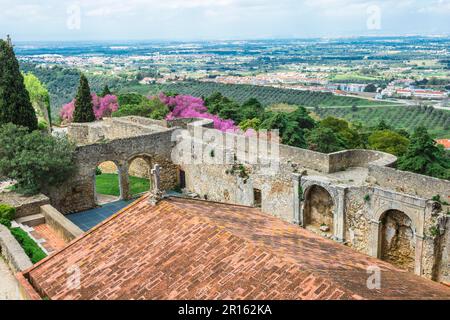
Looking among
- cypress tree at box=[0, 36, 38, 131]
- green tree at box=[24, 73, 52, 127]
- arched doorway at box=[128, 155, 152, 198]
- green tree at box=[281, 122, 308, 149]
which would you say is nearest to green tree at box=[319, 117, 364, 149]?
green tree at box=[281, 122, 308, 149]

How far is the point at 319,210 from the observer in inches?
738

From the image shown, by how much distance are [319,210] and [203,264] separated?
1171 centimetres

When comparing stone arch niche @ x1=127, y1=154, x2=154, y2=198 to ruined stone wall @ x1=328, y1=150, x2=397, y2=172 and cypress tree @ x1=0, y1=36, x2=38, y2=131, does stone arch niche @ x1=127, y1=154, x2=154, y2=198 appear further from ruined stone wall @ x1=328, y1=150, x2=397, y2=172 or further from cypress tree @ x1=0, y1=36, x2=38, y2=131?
ruined stone wall @ x1=328, y1=150, x2=397, y2=172

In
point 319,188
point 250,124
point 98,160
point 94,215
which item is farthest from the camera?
point 250,124

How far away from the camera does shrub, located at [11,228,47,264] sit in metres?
14.2

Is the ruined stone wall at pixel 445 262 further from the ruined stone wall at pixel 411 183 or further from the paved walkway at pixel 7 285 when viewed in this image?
the paved walkway at pixel 7 285

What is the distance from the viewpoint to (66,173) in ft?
71.2

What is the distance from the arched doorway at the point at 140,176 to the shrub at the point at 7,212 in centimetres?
805

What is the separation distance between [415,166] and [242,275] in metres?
23.1

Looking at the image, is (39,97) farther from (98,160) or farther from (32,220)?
(32,220)

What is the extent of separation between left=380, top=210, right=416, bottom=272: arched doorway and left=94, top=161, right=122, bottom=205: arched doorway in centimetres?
1450

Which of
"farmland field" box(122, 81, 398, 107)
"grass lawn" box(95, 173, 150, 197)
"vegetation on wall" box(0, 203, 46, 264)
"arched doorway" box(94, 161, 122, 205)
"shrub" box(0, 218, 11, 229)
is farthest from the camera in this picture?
"farmland field" box(122, 81, 398, 107)

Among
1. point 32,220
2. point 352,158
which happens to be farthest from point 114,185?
point 352,158

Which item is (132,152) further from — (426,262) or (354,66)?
(354,66)
